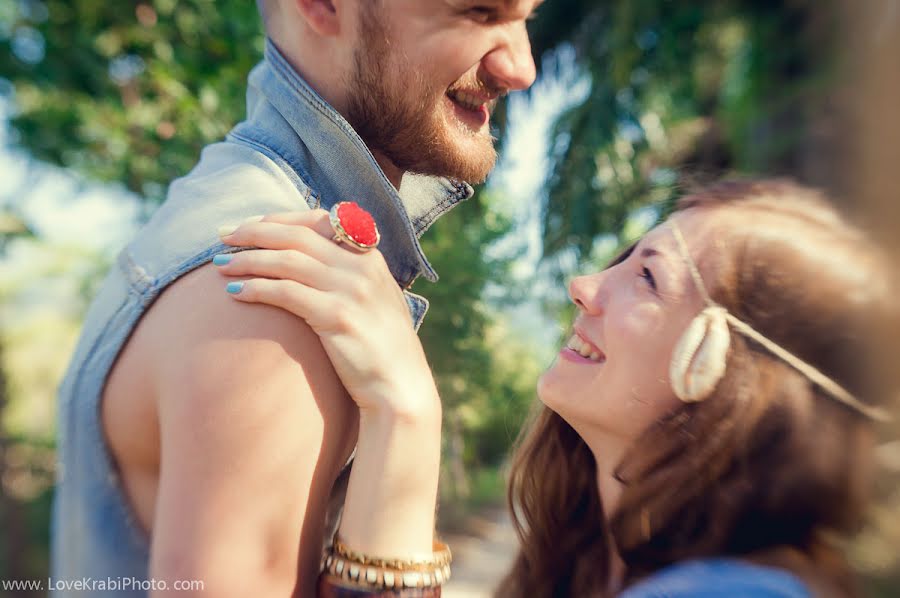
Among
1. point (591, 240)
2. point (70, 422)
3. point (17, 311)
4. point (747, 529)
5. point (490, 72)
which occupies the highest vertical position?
point (490, 72)

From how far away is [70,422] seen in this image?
1185 mm

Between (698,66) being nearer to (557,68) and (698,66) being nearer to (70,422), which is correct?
(557,68)

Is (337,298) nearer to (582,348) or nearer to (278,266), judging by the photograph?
(278,266)

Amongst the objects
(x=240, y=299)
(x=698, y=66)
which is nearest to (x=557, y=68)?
(x=698, y=66)

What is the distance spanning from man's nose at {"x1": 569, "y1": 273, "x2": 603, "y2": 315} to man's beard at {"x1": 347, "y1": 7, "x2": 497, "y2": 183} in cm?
40

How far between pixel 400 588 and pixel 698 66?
4.80 metres

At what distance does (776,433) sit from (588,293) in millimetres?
491

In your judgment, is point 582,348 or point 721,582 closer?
point 721,582

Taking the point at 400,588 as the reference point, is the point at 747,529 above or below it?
below

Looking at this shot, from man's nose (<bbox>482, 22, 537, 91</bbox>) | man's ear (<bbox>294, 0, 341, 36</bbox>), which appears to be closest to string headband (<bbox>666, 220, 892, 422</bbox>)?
man's nose (<bbox>482, 22, 537, 91</bbox>)

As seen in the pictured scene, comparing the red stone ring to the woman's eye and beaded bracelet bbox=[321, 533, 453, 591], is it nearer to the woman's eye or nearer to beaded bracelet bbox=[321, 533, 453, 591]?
beaded bracelet bbox=[321, 533, 453, 591]

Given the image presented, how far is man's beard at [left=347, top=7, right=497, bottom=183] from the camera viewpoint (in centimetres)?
129

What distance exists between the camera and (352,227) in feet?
3.56

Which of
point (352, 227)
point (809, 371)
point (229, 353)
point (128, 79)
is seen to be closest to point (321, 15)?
point (352, 227)
